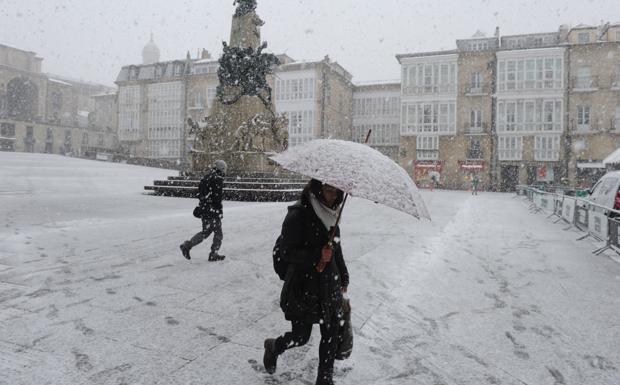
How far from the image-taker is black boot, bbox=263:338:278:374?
9.62 feet

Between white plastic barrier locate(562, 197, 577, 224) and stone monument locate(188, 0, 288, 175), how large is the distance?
11.0 meters

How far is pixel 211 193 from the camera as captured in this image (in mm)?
6039

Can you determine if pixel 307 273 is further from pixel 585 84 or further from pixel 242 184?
pixel 585 84

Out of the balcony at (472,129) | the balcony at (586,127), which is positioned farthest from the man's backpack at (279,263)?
the balcony at (586,127)

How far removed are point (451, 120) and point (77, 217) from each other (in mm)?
37119

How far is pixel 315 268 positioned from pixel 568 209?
1271 cm

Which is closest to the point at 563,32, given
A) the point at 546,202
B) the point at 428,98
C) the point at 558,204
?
the point at 428,98

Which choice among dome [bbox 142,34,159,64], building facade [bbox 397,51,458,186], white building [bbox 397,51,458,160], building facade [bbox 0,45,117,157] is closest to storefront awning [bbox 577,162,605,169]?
building facade [bbox 397,51,458,186]

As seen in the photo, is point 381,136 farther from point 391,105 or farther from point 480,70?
point 480,70

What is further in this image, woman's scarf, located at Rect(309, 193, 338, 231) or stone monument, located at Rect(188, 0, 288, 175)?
stone monument, located at Rect(188, 0, 288, 175)

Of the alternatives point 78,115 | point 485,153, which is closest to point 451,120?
point 485,153

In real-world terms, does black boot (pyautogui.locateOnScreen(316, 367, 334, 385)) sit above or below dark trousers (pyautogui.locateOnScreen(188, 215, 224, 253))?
below

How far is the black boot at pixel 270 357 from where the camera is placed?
9.62 feet

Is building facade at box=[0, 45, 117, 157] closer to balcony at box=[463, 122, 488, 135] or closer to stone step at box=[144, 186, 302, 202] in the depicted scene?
stone step at box=[144, 186, 302, 202]
